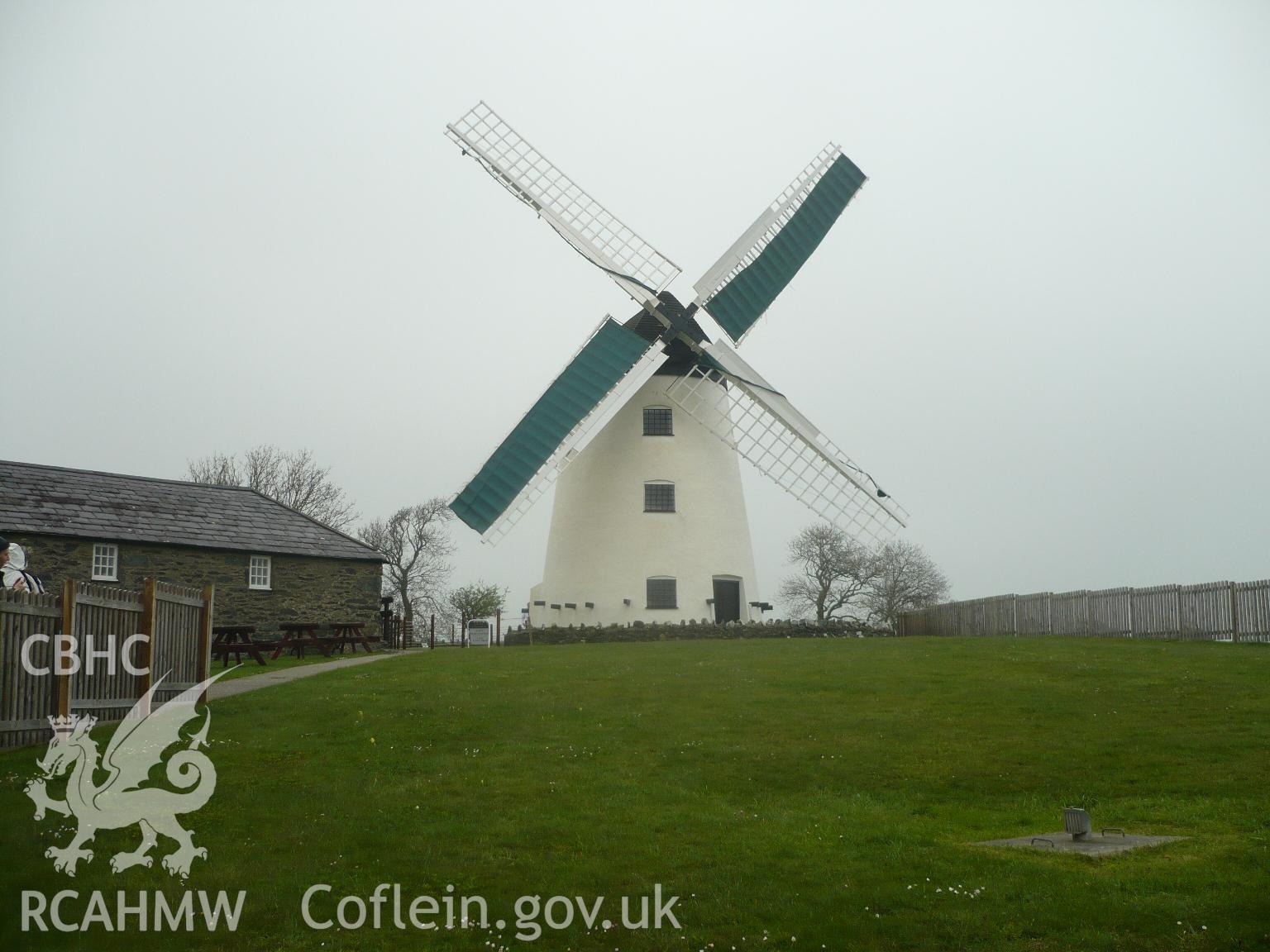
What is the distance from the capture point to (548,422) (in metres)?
28.6

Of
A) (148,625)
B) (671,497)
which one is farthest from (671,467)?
(148,625)

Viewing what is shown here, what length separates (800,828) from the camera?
31.3ft

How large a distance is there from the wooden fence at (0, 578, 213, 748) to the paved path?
5.84 ft

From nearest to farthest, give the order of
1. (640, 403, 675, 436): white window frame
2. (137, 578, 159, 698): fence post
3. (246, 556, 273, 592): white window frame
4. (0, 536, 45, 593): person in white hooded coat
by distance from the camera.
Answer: (0, 536, 45, 593): person in white hooded coat
(137, 578, 159, 698): fence post
(246, 556, 273, 592): white window frame
(640, 403, 675, 436): white window frame

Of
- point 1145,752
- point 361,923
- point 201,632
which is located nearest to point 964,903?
point 361,923

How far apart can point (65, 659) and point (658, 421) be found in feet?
68.7

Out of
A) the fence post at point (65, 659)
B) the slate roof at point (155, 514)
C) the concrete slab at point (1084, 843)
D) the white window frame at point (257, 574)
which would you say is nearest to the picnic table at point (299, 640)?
the white window frame at point (257, 574)

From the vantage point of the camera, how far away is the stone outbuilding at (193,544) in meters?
28.5

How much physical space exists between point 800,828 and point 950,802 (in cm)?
194

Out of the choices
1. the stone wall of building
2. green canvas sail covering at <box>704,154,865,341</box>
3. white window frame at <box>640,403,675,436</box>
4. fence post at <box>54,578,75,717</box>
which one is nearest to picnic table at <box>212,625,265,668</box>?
the stone wall of building

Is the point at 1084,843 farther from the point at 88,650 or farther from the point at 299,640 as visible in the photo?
the point at 299,640

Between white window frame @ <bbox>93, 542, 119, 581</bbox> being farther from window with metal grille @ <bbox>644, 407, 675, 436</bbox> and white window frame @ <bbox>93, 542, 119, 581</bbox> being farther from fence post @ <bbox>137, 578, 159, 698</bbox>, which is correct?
fence post @ <bbox>137, 578, 159, 698</bbox>

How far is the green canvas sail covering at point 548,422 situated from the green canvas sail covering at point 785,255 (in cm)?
339

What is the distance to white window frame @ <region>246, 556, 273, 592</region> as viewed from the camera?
103ft
